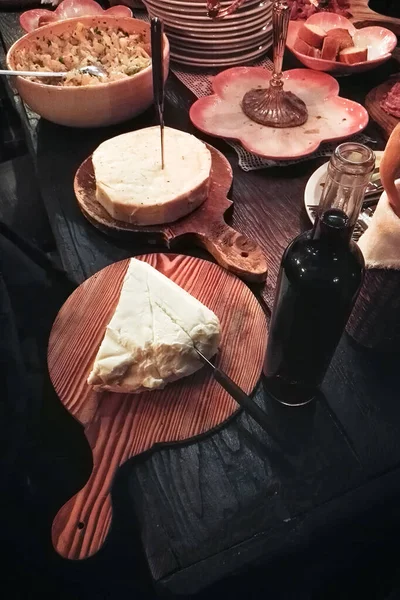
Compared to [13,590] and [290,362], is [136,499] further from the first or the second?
[13,590]

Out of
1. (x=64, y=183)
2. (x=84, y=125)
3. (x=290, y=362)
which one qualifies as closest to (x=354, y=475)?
(x=290, y=362)

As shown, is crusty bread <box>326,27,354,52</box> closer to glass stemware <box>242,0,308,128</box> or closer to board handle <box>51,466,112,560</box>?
glass stemware <box>242,0,308,128</box>

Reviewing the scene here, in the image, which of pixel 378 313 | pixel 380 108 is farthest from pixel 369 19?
pixel 378 313

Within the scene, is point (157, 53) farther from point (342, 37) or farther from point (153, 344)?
point (342, 37)

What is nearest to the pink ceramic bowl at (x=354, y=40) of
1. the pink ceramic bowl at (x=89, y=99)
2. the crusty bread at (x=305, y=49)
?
the crusty bread at (x=305, y=49)

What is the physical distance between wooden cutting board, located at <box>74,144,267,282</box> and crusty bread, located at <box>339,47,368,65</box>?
20.8 inches

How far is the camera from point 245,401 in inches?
30.4

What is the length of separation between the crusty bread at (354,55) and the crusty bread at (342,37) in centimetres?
3

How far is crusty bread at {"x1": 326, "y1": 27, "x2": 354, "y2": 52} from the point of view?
4.74 feet

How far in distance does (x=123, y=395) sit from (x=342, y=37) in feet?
3.93

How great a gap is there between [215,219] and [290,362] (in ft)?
1.37

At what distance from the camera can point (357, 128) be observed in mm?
1260

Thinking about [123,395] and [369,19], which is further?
[369,19]

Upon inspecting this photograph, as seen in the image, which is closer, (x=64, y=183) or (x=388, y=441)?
(x=388, y=441)
